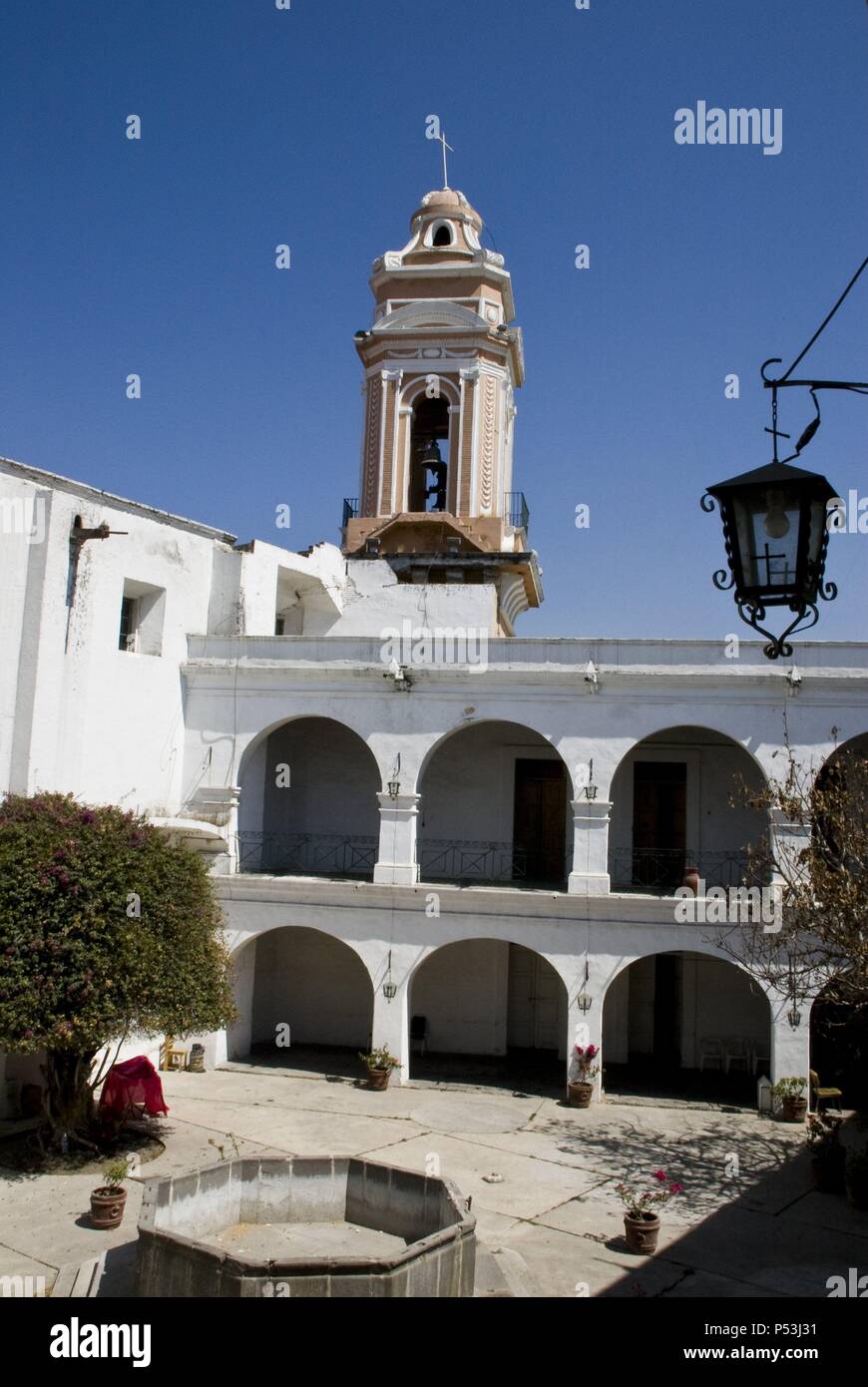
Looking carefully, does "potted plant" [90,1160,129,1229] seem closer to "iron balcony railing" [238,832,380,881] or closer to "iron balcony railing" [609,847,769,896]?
"iron balcony railing" [238,832,380,881]

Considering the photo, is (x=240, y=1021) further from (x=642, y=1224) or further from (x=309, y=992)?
(x=642, y=1224)

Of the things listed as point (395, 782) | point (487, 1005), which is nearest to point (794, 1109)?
point (487, 1005)

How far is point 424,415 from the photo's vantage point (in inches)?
886

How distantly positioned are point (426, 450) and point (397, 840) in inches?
347

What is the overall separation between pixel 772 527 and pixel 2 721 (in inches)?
504

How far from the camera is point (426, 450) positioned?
22203 millimetres

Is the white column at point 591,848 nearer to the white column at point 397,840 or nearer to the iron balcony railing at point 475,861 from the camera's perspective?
the white column at point 397,840

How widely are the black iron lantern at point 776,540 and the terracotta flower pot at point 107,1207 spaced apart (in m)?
9.35

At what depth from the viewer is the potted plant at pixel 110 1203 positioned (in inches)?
434

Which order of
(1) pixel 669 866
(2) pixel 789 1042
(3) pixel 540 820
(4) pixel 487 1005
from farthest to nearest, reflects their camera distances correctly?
(3) pixel 540 820 < (4) pixel 487 1005 < (1) pixel 669 866 < (2) pixel 789 1042

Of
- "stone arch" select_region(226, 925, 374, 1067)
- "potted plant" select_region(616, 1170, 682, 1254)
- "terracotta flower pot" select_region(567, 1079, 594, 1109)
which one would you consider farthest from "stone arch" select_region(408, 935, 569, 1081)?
"potted plant" select_region(616, 1170, 682, 1254)

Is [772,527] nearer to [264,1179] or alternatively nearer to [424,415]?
[264,1179]

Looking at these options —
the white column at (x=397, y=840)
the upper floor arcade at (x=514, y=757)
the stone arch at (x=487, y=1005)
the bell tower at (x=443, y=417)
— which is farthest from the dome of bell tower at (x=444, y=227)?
the stone arch at (x=487, y=1005)
